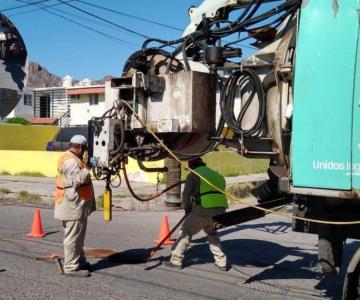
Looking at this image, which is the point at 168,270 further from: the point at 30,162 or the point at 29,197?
the point at 30,162

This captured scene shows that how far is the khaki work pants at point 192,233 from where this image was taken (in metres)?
7.88

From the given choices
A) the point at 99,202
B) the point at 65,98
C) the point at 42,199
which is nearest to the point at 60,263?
the point at 99,202

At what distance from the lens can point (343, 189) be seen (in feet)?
14.9

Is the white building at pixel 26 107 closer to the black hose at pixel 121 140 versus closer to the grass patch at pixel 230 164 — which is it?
the grass patch at pixel 230 164

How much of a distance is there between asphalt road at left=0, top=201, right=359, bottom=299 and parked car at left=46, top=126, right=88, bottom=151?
18.8m

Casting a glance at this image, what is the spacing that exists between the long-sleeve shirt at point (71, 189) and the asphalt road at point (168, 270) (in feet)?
2.61

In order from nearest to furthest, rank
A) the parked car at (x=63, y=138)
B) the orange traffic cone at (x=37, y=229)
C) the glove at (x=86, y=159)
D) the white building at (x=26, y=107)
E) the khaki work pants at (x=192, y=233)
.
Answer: the glove at (x=86, y=159) < the khaki work pants at (x=192, y=233) < the orange traffic cone at (x=37, y=229) < the parked car at (x=63, y=138) < the white building at (x=26, y=107)

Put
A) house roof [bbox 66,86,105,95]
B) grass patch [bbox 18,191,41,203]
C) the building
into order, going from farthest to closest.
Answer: the building, house roof [bbox 66,86,105,95], grass patch [bbox 18,191,41,203]

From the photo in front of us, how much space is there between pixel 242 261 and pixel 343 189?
4.26 metres

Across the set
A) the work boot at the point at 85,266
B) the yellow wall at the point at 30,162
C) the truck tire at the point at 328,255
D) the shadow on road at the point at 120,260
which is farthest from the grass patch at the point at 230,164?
the truck tire at the point at 328,255

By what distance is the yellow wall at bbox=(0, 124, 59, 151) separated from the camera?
99.5 feet

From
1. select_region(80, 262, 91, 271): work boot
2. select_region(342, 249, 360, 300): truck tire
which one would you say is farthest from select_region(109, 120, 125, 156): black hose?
select_region(342, 249, 360, 300): truck tire

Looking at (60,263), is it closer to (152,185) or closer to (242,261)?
(242,261)

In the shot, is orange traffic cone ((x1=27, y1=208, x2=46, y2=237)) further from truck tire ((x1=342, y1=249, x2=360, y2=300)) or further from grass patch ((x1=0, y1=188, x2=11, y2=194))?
grass patch ((x1=0, y1=188, x2=11, y2=194))
